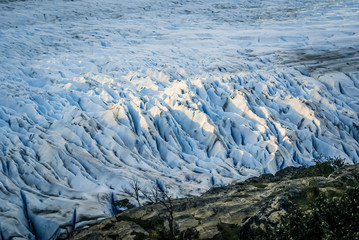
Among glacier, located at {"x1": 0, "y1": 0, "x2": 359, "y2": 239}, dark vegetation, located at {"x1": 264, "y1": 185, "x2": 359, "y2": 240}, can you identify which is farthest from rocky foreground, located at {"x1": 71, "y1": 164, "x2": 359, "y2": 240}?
glacier, located at {"x1": 0, "y1": 0, "x2": 359, "y2": 239}

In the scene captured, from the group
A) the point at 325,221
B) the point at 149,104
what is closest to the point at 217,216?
the point at 325,221

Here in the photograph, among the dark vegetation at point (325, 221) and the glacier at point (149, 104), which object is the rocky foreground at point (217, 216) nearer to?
the dark vegetation at point (325, 221)

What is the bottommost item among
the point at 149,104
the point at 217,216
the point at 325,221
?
the point at 149,104

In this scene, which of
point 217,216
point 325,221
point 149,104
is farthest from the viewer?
point 149,104

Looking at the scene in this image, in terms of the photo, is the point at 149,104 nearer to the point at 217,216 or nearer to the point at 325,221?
the point at 217,216

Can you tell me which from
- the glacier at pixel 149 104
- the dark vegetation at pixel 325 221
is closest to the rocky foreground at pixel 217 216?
the dark vegetation at pixel 325 221

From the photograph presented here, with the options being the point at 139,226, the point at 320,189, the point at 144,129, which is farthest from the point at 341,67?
the point at 139,226

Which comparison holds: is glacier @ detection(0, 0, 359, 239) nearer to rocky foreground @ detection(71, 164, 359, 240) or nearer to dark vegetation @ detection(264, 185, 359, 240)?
rocky foreground @ detection(71, 164, 359, 240)
